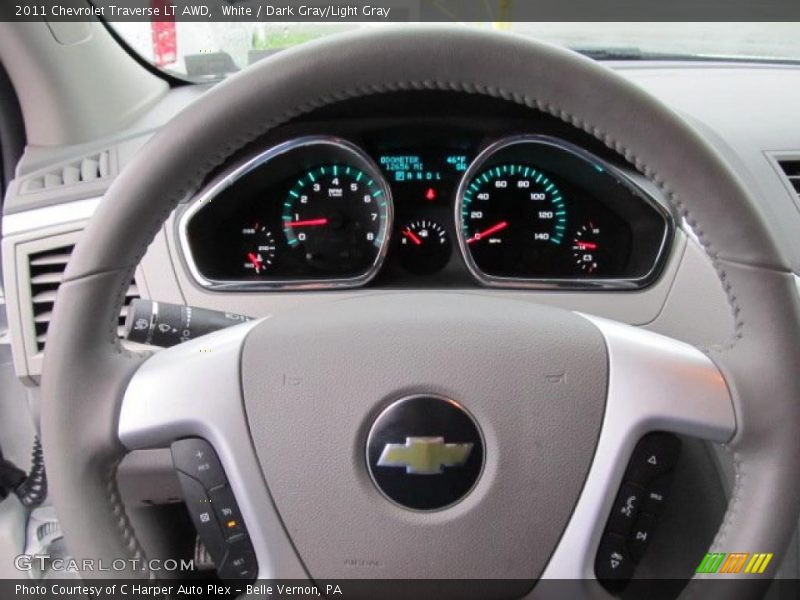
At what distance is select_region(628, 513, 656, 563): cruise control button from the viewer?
0.95m

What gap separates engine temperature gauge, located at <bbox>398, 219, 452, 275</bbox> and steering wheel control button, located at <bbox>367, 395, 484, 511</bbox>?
Answer: 0.83m

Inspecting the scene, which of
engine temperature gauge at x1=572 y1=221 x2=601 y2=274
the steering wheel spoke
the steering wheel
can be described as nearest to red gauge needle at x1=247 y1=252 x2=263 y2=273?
engine temperature gauge at x1=572 y1=221 x2=601 y2=274

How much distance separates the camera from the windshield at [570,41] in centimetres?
192

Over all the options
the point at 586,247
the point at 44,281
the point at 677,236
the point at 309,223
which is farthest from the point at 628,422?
the point at 44,281

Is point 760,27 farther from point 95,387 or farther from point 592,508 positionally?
point 95,387

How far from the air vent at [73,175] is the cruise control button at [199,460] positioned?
915 mm

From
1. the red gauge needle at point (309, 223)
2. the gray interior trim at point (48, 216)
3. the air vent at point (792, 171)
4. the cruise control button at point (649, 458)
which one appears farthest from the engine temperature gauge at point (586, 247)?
the gray interior trim at point (48, 216)

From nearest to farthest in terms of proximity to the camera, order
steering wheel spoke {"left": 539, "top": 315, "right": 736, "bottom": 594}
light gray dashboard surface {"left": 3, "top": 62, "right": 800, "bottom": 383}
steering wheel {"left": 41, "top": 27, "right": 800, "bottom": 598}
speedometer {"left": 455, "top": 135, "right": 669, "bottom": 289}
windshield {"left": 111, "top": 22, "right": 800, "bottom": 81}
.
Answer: steering wheel {"left": 41, "top": 27, "right": 800, "bottom": 598} < steering wheel spoke {"left": 539, "top": 315, "right": 736, "bottom": 594} < light gray dashboard surface {"left": 3, "top": 62, "right": 800, "bottom": 383} < speedometer {"left": 455, "top": 135, "right": 669, "bottom": 289} < windshield {"left": 111, "top": 22, "right": 800, "bottom": 81}

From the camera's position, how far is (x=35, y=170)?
1.79 meters

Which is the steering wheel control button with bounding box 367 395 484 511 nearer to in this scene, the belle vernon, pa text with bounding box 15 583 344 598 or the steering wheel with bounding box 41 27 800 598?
the steering wheel with bounding box 41 27 800 598

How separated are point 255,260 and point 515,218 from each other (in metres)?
0.53

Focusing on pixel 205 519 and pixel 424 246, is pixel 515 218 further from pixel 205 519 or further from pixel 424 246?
pixel 205 519

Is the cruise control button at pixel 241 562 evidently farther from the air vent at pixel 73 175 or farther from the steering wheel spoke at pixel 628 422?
the air vent at pixel 73 175

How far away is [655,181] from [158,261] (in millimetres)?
1066
